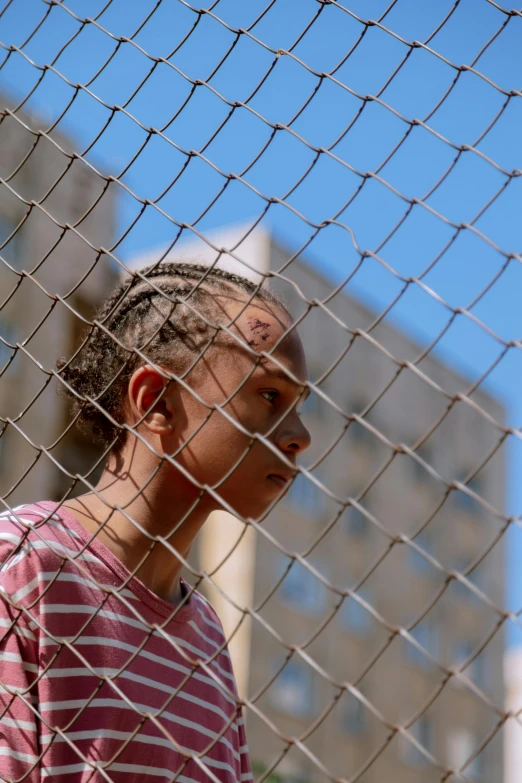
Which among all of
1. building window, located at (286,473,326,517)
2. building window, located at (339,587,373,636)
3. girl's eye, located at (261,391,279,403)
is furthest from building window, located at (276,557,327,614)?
girl's eye, located at (261,391,279,403)

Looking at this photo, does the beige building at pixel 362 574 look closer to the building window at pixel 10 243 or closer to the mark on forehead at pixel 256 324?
the building window at pixel 10 243

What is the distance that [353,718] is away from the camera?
21.4 m

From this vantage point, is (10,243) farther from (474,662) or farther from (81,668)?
(81,668)

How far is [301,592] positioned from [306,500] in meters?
1.72

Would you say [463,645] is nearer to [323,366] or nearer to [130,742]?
[323,366]

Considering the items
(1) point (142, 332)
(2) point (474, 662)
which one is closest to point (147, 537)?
(1) point (142, 332)

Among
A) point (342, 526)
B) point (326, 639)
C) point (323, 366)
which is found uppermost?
point (323, 366)

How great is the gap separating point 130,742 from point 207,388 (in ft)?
1.92

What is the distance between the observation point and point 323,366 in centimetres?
2266

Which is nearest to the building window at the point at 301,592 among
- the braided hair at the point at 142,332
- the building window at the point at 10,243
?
the building window at the point at 10,243

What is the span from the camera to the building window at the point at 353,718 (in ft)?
68.7

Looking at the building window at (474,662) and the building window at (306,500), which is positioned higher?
the building window at (306,500)

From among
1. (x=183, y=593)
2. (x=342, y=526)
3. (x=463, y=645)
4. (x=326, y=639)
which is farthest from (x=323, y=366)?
(x=183, y=593)

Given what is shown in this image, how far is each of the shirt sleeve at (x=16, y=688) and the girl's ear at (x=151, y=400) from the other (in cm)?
33
